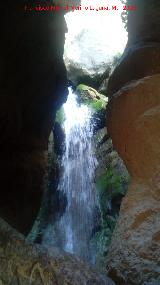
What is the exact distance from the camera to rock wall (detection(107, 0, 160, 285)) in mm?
4591

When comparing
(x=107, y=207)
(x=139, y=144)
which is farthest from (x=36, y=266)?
(x=107, y=207)

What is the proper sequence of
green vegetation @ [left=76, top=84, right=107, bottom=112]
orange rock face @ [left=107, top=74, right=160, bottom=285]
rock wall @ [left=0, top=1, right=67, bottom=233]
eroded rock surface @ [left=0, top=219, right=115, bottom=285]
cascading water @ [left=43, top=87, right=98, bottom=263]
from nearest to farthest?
eroded rock surface @ [left=0, top=219, right=115, bottom=285] → orange rock face @ [left=107, top=74, right=160, bottom=285] → rock wall @ [left=0, top=1, right=67, bottom=233] → cascading water @ [left=43, top=87, right=98, bottom=263] → green vegetation @ [left=76, top=84, right=107, bottom=112]

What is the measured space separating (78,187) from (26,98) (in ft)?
24.8

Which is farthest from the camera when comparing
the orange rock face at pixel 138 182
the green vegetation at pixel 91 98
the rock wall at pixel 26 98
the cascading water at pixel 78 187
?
the green vegetation at pixel 91 98

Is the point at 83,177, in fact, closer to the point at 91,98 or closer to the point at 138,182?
the point at 91,98

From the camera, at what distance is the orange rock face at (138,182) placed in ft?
14.9

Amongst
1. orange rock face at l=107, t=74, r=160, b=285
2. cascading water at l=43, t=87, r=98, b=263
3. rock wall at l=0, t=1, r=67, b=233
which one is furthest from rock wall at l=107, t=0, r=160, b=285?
cascading water at l=43, t=87, r=98, b=263

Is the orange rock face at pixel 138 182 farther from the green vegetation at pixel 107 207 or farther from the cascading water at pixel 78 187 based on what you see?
the cascading water at pixel 78 187

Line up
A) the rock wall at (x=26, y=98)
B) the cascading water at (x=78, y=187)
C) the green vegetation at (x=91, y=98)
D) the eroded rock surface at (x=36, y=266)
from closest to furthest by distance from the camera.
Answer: the eroded rock surface at (x=36, y=266), the rock wall at (x=26, y=98), the cascading water at (x=78, y=187), the green vegetation at (x=91, y=98)

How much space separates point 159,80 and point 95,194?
985cm

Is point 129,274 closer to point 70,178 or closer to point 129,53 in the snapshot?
point 129,53

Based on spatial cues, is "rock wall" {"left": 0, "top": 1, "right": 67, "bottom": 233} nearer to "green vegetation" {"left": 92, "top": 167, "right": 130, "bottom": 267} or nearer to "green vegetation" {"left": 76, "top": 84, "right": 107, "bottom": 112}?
"green vegetation" {"left": 92, "top": 167, "right": 130, "bottom": 267}

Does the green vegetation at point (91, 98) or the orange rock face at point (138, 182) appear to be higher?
the orange rock face at point (138, 182)

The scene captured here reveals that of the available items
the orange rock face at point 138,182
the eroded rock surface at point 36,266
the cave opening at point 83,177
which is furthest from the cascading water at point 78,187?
the eroded rock surface at point 36,266
